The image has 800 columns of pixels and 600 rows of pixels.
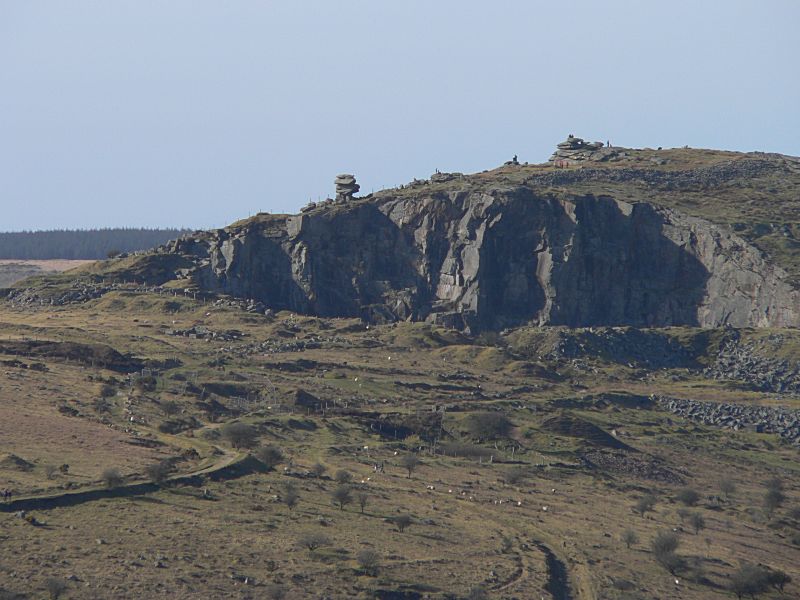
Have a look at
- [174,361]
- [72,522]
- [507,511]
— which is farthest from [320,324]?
[72,522]

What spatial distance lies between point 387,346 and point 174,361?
2820 centimetres

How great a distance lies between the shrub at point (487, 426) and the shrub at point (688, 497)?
1820cm

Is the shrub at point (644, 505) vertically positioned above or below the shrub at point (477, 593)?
below

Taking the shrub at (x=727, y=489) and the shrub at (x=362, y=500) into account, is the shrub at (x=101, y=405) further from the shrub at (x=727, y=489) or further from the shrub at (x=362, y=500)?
the shrub at (x=727, y=489)

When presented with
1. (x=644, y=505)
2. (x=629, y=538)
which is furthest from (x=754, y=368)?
(x=629, y=538)

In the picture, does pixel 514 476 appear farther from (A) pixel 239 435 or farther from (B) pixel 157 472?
(B) pixel 157 472

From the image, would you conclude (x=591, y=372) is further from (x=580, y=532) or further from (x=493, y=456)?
(x=580, y=532)

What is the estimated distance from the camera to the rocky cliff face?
7279 inches

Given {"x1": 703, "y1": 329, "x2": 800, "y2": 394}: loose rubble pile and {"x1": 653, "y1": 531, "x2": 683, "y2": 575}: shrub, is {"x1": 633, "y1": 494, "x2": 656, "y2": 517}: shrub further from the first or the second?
{"x1": 703, "y1": 329, "x2": 800, "y2": 394}: loose rubble pile

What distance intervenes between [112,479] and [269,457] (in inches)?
769

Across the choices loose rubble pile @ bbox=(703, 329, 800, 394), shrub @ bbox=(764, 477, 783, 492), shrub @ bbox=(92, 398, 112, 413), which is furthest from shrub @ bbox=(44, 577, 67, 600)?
loose rubble pile @ bbox=(703, 329, 800, 394)

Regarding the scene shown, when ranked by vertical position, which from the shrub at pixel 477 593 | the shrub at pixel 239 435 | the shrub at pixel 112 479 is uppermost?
the shrub at pixel 112 479

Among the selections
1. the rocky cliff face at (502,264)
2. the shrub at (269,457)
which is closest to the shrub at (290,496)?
the shrub at (269,457)

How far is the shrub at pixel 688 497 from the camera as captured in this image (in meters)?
119
